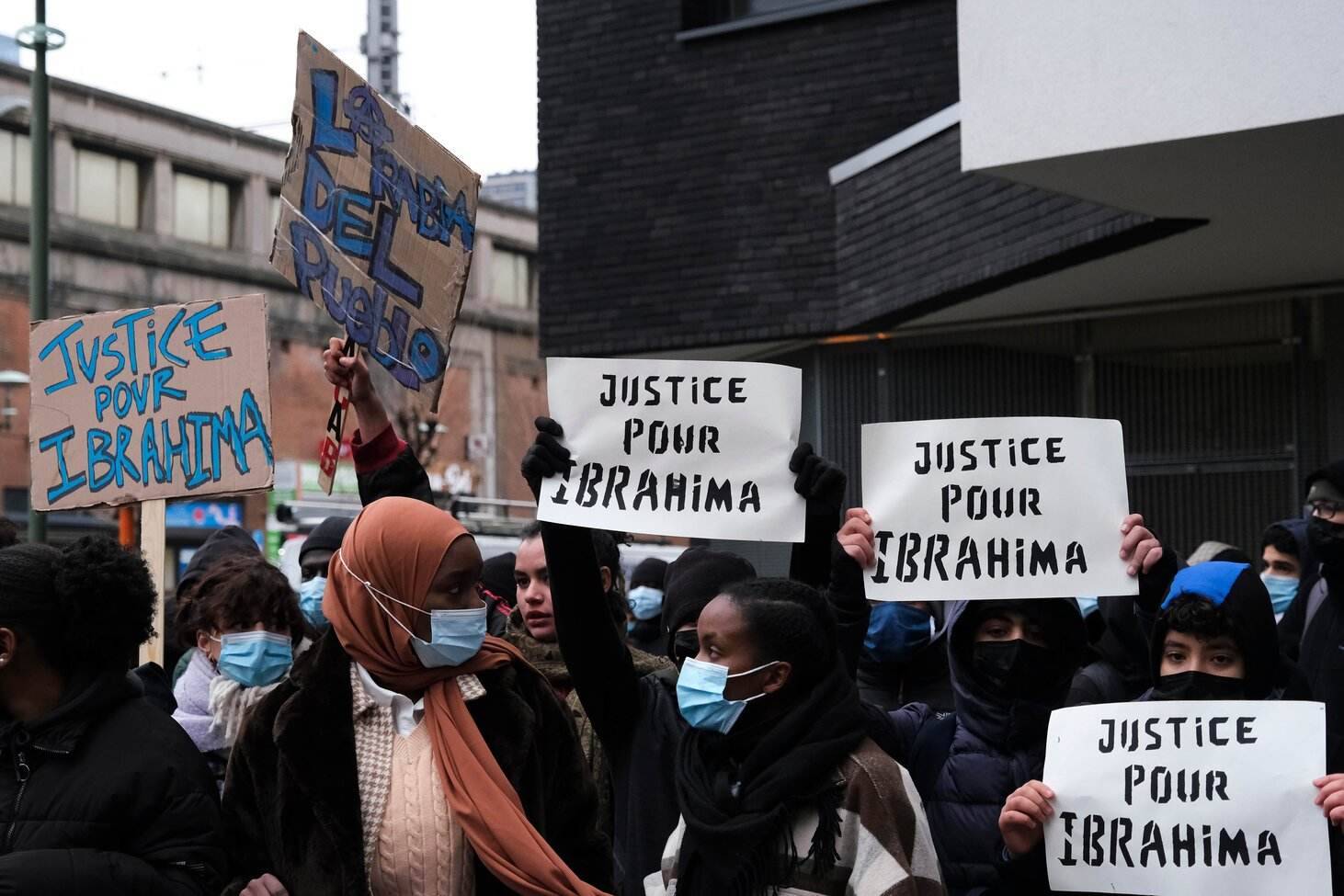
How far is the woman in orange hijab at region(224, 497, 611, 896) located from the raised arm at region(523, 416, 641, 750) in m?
0.29

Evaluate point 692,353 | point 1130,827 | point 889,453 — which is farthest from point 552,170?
point 1130,827

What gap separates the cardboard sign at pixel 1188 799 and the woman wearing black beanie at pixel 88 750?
1.76m

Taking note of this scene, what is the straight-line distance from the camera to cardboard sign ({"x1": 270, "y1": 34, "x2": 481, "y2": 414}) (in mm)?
5547

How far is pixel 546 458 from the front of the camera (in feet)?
14.2

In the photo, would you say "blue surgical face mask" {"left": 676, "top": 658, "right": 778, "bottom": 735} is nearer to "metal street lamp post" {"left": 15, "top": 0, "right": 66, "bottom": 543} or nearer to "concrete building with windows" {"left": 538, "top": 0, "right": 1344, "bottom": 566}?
"concrete building with windows" {"left": 538, "top": 0, "right": 1344, "bottom": 566}

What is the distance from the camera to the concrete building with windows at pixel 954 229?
959 centimetres

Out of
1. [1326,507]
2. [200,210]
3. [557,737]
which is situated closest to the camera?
[557,737]

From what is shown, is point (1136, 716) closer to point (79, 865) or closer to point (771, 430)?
point (771, 430)

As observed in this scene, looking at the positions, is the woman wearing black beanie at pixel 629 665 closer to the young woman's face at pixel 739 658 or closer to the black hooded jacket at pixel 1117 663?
the young woman's face at pixel 739 658

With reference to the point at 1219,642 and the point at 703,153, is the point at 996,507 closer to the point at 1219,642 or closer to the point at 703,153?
the point at 1219,642

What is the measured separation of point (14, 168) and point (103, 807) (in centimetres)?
3268

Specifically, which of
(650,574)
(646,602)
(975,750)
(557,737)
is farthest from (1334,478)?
(650,574)

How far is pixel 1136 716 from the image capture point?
12.9 ft

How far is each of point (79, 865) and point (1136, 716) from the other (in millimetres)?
2141
